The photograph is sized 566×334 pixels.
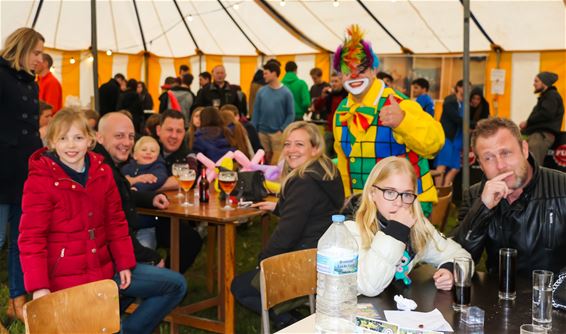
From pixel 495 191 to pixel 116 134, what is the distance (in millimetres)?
2299

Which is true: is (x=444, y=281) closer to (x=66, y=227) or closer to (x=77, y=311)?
(x=77, y=311)

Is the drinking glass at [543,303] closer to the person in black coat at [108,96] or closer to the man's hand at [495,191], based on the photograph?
the man's hand at [495,191]

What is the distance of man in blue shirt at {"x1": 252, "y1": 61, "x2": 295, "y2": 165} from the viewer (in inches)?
340

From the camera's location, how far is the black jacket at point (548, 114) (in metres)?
8.66

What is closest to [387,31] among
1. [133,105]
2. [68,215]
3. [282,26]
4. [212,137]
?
[282,26]

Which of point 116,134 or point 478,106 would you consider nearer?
point 116,134

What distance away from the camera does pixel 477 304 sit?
7.39 ft

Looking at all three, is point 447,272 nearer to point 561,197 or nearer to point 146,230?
point 561,197

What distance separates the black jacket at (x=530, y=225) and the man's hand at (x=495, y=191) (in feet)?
0.21

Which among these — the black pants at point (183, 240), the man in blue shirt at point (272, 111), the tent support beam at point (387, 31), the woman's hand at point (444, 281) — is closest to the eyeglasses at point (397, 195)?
the woman's hand at point (444, 281)

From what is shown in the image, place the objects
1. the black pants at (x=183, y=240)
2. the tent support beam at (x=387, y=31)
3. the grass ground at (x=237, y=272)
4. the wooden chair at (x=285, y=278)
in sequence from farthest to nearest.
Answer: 1. the tent support beam at (x=387, y=31)
2. the black pants at (x=183, y=240)
3. the grass ground at (x=237, y=272)
4. the wooden chair at (x=285, y=278)

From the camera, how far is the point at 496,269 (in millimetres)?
2789

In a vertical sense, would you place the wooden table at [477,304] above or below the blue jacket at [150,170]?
below

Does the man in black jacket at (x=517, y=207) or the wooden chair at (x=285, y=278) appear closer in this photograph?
the wooden chair at (x=285, y=278)
